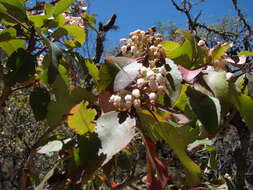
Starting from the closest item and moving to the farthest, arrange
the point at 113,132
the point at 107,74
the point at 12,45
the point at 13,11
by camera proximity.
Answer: the point at 113,132 → the point at 107,74 → the point at 13,11 → the point at 12,45

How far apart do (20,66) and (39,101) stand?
0.15m

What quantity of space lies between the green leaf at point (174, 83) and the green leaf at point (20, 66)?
47 cm

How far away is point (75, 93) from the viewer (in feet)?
2.32

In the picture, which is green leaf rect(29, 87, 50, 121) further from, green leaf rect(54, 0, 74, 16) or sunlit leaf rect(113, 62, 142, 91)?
sunlit leaf rect(113, 62, 142, 91)

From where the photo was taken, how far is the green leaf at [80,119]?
630mm

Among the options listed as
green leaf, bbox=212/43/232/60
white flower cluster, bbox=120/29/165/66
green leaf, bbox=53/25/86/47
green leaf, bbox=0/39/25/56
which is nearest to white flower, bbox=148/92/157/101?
white flower cluster, bbox=120/29/165/66

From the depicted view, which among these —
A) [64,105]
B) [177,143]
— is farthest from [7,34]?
[177,143]

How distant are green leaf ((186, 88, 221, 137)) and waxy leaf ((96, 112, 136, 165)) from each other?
0.47ft

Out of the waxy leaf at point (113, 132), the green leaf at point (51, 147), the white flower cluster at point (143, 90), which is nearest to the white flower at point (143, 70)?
the white flower cluster at point (143, 90)

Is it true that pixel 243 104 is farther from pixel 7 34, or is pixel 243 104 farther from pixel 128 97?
pixel 7 34

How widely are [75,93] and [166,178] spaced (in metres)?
0.28

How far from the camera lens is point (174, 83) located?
26.0 inches

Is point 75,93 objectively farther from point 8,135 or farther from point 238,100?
A: point 8,135

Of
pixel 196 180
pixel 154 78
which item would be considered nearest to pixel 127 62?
pixel 154 78
